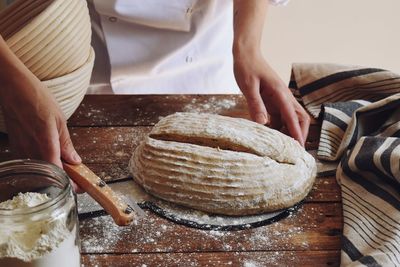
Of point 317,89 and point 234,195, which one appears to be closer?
point 234,195

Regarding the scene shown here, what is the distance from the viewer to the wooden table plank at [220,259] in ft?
2.59

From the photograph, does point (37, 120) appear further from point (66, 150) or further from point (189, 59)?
point (189, 59)

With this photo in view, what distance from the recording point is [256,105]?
106 centimetres

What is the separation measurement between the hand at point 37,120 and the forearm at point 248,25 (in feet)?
1.47

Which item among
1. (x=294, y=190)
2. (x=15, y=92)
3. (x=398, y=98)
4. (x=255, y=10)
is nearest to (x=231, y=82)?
(x=255, y=10)

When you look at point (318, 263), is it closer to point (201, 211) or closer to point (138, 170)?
point (201, 211)

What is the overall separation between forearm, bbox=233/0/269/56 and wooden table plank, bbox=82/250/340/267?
0.48 m

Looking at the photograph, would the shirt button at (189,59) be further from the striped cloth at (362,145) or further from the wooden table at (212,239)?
the wooden table at (212,239)

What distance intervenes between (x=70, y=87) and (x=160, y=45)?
1.26 ft

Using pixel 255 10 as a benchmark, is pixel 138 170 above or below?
below

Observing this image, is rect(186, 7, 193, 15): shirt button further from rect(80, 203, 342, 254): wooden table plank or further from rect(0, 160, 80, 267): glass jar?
rect(0, 160, 80, 267): glass jar

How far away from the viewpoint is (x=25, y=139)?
86 cm

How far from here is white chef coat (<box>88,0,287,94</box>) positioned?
4.13ft

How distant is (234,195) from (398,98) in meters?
0.41
